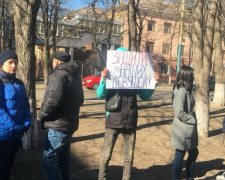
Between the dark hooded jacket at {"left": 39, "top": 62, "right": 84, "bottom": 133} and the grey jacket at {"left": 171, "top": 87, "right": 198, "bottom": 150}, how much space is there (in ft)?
4.33

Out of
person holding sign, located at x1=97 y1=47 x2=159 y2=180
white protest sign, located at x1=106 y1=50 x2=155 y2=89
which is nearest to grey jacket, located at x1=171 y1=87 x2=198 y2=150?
white protest sign, located at x1=106 y1=50 x2=155 y2=89

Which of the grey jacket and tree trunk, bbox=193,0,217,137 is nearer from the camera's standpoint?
the grey jacket

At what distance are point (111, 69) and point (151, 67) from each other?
2.14 ft

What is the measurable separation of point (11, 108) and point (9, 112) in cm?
5

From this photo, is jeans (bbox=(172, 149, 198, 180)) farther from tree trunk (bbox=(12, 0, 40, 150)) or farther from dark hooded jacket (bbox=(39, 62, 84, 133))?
tree trunk (bbox=(12, 0, 40, 150))

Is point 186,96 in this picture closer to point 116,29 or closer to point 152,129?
point 152,129

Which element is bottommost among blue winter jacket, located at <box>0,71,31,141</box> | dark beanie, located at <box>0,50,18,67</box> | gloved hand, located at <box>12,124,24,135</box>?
gloved hand, located at <box>12,124,24,135</box>

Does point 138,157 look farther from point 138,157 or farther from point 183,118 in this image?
point 183,118

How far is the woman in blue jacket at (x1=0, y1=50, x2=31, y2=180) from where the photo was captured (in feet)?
9.61

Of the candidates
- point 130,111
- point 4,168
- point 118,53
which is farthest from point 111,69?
point 4,168

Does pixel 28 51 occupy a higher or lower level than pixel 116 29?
lower

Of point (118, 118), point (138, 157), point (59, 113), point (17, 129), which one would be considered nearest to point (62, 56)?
point (59, 113)

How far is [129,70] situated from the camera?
379cm

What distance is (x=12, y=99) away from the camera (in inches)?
117
